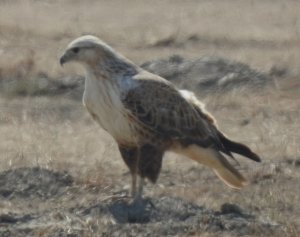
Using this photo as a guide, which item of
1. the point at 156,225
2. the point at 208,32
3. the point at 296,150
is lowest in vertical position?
the point at 208,32

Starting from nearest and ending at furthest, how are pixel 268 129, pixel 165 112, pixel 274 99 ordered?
pixel 165 112 → pixel 268 129 → pixel 274 99

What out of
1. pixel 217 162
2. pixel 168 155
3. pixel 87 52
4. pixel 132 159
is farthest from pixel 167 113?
pixel 168 155

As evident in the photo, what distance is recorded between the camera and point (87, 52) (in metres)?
10.6

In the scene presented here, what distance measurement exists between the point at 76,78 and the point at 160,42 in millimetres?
4902

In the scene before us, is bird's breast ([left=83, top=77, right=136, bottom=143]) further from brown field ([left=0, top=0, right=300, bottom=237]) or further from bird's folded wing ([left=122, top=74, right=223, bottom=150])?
brown field ([left=0, top=0, right=300, bottom=237])

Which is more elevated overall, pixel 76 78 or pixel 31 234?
pixel 31 234

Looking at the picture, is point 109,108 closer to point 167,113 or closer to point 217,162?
point 167,113

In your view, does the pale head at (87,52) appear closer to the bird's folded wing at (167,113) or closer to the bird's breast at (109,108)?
the bird's breast at (109,108)

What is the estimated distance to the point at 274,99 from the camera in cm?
1669

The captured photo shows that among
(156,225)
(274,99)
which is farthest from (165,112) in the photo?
(274,99)

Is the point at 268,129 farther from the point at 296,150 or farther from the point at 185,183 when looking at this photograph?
the point at 185,183

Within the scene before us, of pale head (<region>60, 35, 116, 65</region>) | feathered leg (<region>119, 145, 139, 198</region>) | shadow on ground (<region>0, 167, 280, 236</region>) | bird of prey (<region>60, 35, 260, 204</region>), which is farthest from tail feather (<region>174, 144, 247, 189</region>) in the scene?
pale head (<region>60, 35, 116, 65</region>)

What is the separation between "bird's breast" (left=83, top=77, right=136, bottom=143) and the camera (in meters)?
10.3

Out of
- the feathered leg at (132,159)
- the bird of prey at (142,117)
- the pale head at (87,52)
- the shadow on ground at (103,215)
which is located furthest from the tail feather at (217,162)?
the pale head at (87,52)
